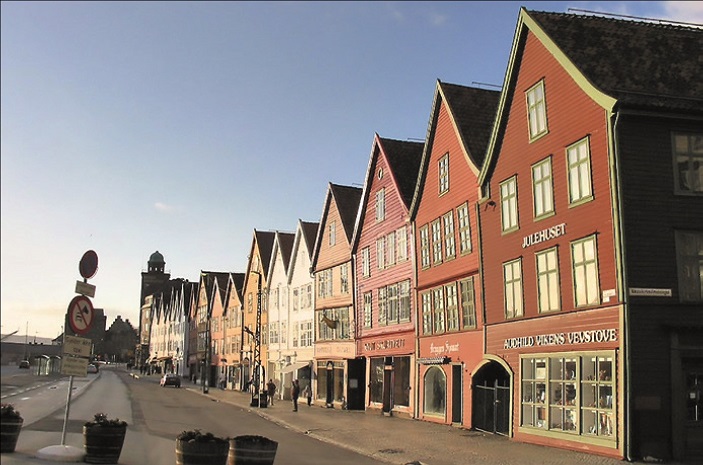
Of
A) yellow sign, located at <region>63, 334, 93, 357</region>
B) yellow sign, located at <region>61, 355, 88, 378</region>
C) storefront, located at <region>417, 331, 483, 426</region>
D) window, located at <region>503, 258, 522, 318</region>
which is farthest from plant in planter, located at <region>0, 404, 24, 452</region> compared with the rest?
storefront, located at <region>417, 331, 483, 426</region>

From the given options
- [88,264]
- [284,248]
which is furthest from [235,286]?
[88,264]

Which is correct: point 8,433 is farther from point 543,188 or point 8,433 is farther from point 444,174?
point 444,174

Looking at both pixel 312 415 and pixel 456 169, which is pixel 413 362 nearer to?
pixel 312 415

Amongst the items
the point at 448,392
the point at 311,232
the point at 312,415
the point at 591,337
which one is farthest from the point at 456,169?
the point at 311,232

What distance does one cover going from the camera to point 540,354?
75.3ft

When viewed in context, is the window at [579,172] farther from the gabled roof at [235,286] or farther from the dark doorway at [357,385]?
the gabled roof at [235,286]

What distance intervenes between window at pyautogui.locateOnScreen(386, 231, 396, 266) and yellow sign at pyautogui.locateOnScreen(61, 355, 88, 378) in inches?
972

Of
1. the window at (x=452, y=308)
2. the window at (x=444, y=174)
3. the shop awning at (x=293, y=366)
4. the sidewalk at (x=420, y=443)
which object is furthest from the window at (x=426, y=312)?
the shop awning at (x=293, y=366)

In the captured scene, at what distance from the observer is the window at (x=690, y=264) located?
19297 mm

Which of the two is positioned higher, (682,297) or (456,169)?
(456,169)

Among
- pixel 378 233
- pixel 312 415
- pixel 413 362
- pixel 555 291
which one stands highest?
pixel 378 233

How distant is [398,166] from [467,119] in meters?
8.29

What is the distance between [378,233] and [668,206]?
21.9 metres

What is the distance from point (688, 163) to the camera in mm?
20000
